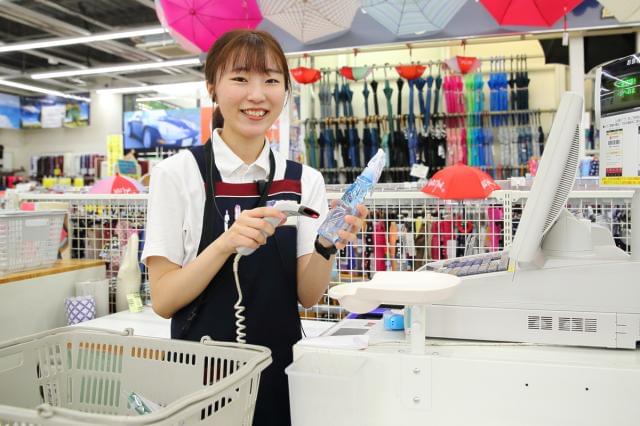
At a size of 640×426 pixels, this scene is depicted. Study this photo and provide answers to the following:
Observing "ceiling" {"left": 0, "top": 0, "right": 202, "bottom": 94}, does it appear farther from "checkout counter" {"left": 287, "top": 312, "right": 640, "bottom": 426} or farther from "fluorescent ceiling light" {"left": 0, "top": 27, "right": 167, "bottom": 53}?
"checkout counter" {"left": 287, "top": 312, "right": 640, "bottom": 426}

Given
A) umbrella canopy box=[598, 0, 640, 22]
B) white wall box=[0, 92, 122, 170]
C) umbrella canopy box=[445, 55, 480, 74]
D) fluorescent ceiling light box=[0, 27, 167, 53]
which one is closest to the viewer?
umbrella canopy box=[598, 0, 640, 22]

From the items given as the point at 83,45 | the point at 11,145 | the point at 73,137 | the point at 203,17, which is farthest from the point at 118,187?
the point at 11,145

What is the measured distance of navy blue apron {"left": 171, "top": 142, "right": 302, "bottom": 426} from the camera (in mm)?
1373

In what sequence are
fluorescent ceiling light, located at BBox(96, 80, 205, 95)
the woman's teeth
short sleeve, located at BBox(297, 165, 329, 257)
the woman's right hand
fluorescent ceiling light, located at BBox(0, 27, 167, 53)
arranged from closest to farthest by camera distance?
the woman's right hand
the woman's teeth
short sleeve, located at BBox(297, 165, 329, 257)
fluorescent ceiling light, located at BBox(0, 27, 167, 53)
fluorescent ceiling light, located at BBox(96, 80, 205, 95)

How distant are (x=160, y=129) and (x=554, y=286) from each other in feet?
39.4

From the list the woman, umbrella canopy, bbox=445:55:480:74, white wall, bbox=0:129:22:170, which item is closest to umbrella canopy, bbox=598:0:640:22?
umbrella canopy, bbox=445:55:480:74

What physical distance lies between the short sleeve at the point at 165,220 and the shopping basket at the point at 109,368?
0.24 meters

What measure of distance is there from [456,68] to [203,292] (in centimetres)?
495

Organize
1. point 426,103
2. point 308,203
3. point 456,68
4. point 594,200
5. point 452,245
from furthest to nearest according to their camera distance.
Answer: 1. point 426,103
2. point 456,68
3. point 452,245
4. point 594,200
5. point 308,203

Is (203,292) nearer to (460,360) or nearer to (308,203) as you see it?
(308,203)

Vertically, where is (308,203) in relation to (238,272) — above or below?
above

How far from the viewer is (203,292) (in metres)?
1.37

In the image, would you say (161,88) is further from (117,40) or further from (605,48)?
(605,48)

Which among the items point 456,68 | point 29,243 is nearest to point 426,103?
point 456,68
